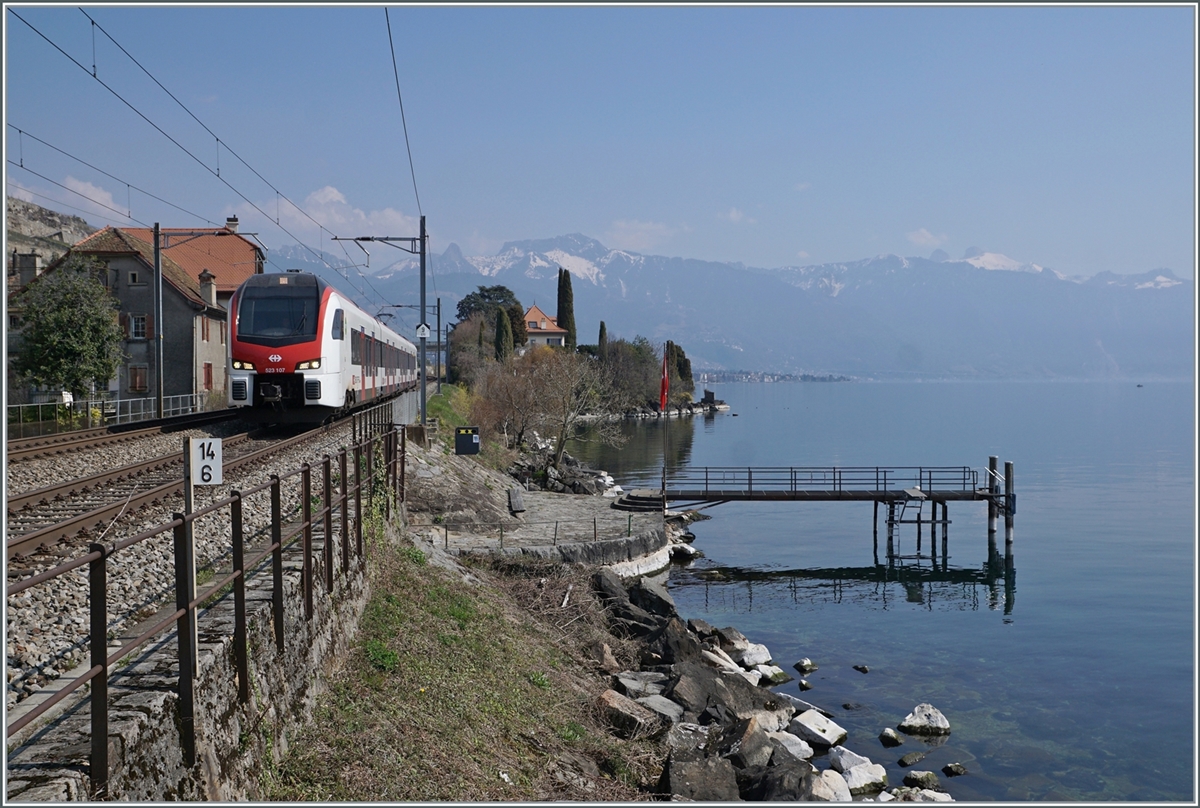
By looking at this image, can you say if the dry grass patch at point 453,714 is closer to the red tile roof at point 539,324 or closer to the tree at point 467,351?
the tree at point 467,351

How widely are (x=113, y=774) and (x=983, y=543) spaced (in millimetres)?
39974

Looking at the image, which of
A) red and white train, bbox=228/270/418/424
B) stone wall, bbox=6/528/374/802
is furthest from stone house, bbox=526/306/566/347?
stone wall, bbox=6/528/374/802

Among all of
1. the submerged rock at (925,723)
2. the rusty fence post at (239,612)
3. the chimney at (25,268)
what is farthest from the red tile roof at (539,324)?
the rusty fence post at (239,612)

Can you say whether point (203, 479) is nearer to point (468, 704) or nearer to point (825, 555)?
point (468, 704)

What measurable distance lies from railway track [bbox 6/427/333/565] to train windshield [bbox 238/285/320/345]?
601 cm

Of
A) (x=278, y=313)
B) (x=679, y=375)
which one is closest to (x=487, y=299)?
(x=679, y=375)

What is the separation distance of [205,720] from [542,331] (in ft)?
437

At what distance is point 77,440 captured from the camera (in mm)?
18844

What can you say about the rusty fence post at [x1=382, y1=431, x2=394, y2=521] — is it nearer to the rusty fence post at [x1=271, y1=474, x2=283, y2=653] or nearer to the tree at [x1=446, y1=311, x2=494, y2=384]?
the rusty fence post at [x1=271, y1=474, x2=283, y2=653]

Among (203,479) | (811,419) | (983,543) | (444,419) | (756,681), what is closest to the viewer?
(203,479)

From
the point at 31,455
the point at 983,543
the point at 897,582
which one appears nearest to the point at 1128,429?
the point at 983,543

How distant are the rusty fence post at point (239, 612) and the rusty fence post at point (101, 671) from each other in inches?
71.1

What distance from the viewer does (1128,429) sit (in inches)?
4564

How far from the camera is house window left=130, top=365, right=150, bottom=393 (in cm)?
4703
